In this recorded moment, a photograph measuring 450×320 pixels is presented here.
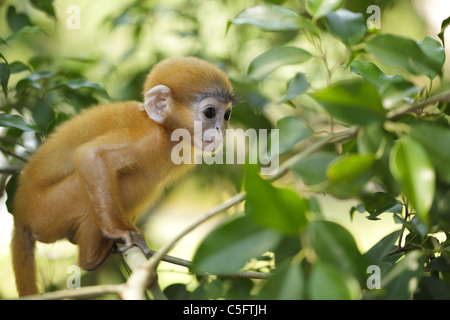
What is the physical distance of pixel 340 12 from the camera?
162 cm

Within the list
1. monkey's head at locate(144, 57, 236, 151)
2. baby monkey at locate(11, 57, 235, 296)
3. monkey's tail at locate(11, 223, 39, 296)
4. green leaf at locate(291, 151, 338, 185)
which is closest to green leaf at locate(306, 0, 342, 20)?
green leaf at locate(291, 151, 338, 185)

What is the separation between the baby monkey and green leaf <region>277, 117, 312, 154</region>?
111 cm

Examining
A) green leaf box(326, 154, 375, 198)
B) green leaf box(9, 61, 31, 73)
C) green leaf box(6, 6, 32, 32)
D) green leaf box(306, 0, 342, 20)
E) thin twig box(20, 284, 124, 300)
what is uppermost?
green leaf box(6, 6, 32, 32)

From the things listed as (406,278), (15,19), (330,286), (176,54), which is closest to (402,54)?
(406,278)

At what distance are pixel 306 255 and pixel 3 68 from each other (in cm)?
185

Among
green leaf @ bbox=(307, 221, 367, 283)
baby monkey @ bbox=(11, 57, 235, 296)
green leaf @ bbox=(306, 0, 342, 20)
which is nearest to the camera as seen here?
green leaf @ bbox=(307, 221, 367, 283)

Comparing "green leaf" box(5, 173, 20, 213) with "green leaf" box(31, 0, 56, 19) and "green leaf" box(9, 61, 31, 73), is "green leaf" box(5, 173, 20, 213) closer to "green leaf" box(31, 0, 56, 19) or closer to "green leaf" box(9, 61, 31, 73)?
"green leaf" box(9, 61, 31, 73)

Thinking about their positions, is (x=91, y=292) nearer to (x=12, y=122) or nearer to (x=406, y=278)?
(x=406, y=278)

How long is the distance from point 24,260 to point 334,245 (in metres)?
1.93

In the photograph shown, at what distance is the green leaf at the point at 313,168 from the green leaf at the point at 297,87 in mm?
409

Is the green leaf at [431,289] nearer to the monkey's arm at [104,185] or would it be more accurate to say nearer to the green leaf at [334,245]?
the green leaf at [334,245]

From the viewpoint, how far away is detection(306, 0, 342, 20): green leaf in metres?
1.36

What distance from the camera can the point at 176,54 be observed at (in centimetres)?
448
